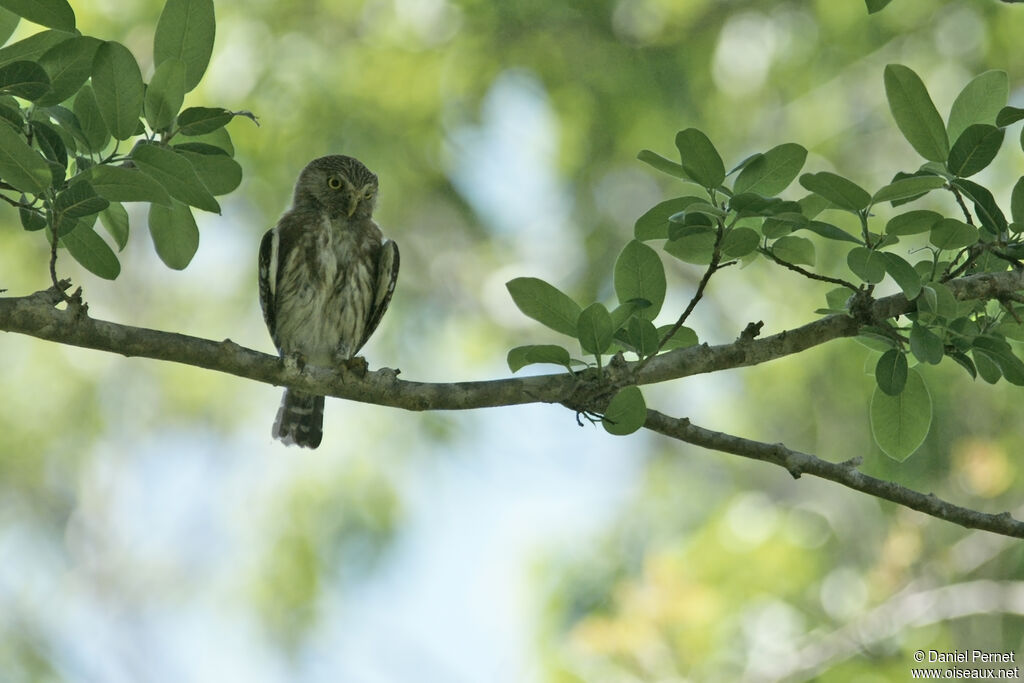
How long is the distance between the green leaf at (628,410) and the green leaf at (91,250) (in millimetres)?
1375

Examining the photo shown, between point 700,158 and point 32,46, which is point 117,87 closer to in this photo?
point 32,46

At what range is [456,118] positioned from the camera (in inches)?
374

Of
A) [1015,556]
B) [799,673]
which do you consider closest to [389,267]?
[799,673]

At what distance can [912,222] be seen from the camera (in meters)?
2.56

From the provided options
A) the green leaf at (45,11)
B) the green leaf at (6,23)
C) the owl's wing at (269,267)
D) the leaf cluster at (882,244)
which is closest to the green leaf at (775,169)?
the leaf cluster at (882,244)

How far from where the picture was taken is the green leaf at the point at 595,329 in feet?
8.99

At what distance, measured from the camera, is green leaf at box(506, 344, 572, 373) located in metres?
2.79

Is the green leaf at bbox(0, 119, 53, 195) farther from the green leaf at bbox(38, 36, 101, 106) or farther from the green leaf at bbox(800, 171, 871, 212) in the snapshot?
the green leaf at bbox(800, 171, 871, 212)

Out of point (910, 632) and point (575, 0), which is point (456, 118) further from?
point (910, 632)

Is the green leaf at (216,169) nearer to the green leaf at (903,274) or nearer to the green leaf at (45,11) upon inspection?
the green leaf at (45,11)

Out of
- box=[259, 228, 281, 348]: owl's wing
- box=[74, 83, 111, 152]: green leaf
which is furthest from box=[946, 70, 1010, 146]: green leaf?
box=[259, 228, 281, 348]: owl's wing

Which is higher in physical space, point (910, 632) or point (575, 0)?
point (575, 0)

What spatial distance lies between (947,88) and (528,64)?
135 inches

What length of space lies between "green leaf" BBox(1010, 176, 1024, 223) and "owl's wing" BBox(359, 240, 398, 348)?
336cm
